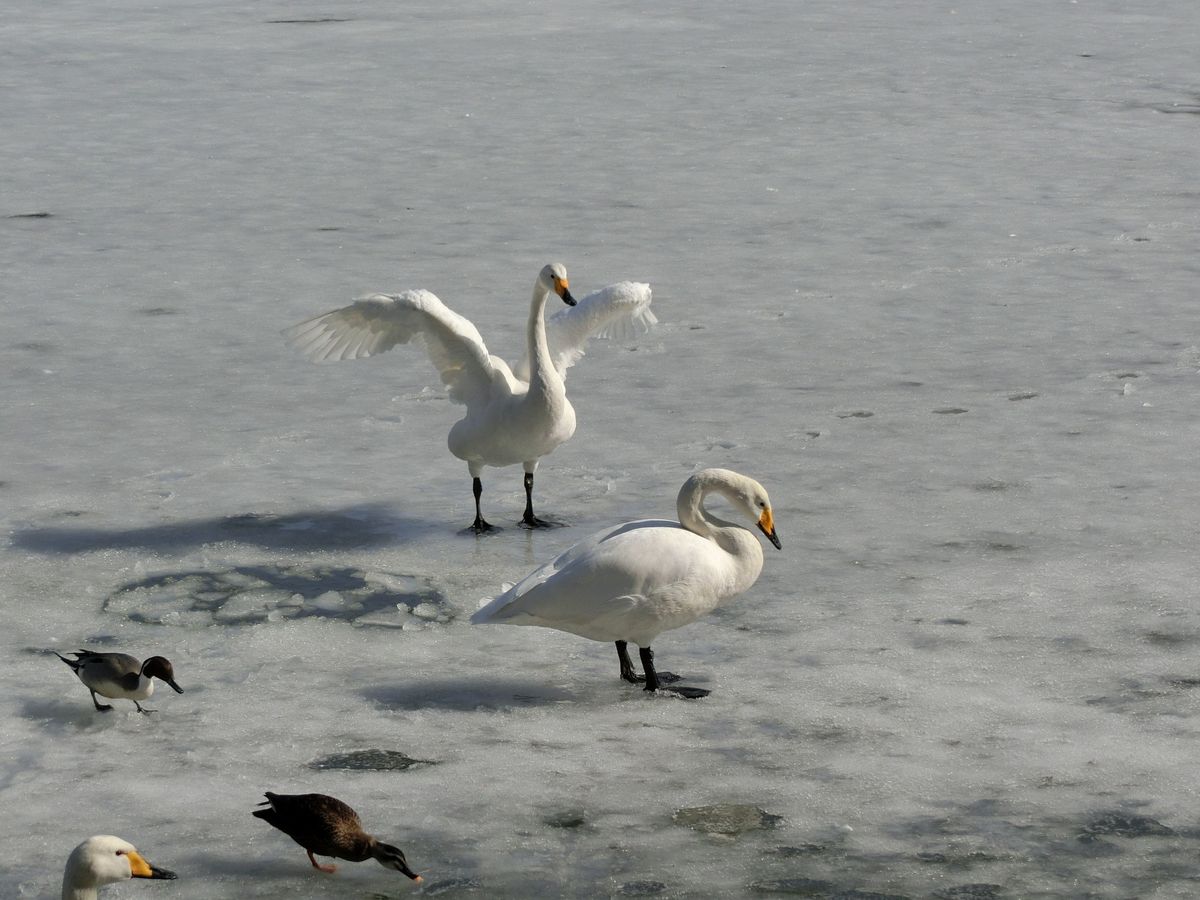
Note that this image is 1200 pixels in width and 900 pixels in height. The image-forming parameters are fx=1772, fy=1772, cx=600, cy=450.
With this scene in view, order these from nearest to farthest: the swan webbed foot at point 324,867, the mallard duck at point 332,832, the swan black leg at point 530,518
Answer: the mallard duck at point 332,832 < the swan webbed foot at point 324,867 < the swan black leg at point 530,518

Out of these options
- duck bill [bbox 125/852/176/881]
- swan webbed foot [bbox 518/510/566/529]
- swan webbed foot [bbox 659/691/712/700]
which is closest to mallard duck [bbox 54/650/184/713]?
duck bill [bbox 125/852/176/881]

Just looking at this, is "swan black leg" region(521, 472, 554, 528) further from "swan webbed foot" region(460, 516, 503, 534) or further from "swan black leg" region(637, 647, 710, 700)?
"swan black leg" region(637, 647, 710, 700)

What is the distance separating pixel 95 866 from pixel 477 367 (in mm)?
3541

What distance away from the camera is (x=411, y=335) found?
7.12m

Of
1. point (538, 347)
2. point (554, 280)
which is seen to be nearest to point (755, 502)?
point (538, 347)

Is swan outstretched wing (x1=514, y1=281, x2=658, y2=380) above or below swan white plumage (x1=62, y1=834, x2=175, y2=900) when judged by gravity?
above

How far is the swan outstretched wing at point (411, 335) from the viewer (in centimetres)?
686

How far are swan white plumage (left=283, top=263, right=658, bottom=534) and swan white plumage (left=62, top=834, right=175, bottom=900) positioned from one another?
10.4 ft

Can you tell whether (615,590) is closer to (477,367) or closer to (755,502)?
(755,502)

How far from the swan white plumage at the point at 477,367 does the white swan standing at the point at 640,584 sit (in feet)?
4.78

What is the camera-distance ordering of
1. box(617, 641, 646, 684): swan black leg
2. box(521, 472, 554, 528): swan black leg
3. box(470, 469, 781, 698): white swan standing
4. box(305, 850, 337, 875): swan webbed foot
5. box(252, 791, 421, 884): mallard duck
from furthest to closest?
box(521, 472, 554, 528): swan black leg → box(617, 641, 646, 684): swan black leg → box(470, 469, 781, 698): white swan standing → box(305, 850, 337, 875): swan webbed foot → box(252, 791, 421, 884): mallard duck

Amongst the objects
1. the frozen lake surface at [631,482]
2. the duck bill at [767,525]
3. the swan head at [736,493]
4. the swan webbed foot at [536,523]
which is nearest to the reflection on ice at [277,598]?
the frozen lake surface at [631,482]

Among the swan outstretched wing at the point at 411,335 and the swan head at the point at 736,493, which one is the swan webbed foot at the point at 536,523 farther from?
the swan head at the point at 736,493

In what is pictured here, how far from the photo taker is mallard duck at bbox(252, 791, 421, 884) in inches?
158
